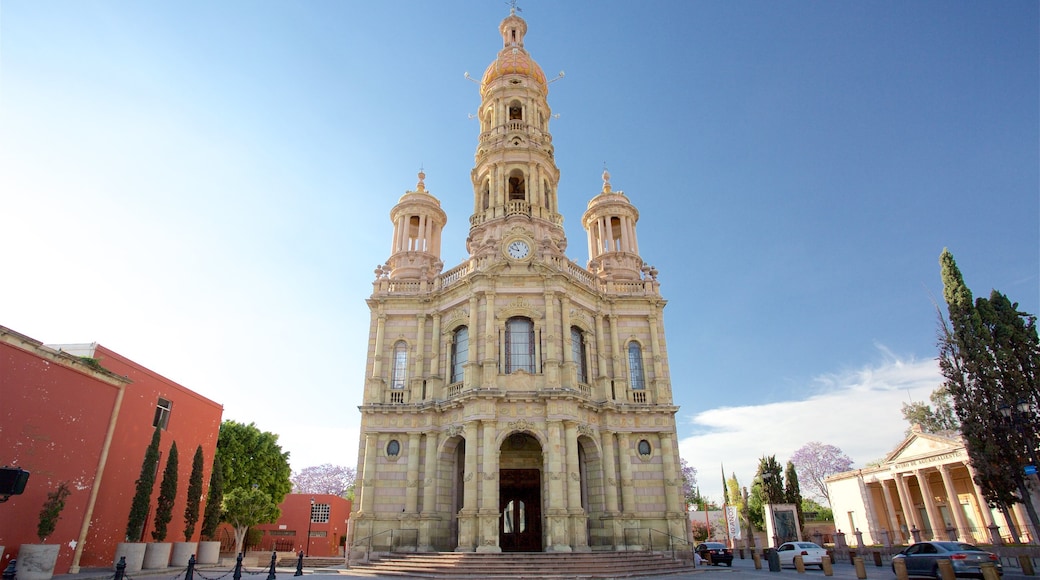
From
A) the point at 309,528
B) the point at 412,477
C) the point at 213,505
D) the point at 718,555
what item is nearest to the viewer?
the point at 412,477

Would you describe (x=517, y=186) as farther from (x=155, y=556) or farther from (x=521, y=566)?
(x=155, y=556)

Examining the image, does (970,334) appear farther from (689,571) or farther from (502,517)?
(502,517)

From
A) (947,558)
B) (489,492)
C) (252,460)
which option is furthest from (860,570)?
(252,460)

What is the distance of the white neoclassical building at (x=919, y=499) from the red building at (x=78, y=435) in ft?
120

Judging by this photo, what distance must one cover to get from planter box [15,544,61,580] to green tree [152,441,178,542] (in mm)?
5961

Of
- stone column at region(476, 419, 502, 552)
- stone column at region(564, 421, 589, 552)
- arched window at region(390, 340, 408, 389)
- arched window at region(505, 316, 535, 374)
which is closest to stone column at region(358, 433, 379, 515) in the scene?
arched window at region(390, 340, 408, 389)

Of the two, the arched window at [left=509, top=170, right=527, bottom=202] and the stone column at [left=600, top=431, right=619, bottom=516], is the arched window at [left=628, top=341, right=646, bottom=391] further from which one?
the arched window at [left=509, top=170, right=527, bottom=202]

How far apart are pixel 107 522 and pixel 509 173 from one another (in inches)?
954

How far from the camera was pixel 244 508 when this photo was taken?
34562 mm

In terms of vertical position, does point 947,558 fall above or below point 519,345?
below

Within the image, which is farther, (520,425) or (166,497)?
(520,425)

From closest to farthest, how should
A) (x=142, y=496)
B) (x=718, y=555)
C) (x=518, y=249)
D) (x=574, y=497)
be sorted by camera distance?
(x=142, y=496) → (x=574, y=497) → (x=518, y=249) → (x=718, y=555)

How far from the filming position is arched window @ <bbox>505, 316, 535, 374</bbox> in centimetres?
2631

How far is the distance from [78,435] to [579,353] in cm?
1980
